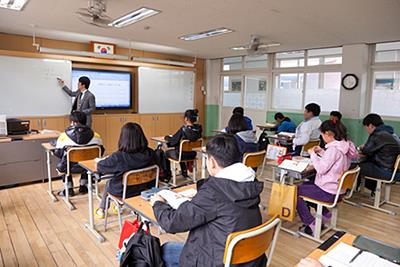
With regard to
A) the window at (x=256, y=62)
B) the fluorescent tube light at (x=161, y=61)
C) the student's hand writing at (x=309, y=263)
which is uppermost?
the window at (x=256, y=62)

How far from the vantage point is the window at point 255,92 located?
8125 millimetres

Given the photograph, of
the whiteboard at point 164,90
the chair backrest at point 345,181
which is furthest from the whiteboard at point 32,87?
the chair backrest at point 345,181

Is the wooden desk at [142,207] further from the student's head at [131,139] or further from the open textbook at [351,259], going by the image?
the open textbook at [351,259]

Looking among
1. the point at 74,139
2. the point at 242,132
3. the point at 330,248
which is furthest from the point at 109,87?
the point at 330,248

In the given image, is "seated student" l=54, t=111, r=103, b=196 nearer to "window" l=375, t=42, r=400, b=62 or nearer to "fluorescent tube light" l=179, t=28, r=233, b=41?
"fluorescent tube light" l=179, t=28, r=233, b=41

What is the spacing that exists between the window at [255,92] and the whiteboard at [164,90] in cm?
164

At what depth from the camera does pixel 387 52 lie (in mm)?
A: 5980

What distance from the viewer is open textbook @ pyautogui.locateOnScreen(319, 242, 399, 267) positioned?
1215 mm

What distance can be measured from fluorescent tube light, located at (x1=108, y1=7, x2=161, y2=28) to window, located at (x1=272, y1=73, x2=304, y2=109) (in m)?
4.57

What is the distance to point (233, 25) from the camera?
4.62 m

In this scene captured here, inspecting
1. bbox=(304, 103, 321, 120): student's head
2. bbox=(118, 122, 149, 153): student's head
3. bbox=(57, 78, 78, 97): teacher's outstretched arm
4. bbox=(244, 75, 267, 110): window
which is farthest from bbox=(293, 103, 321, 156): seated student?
bbox=(57, 78, 78, 97): teacher's outstretched arm

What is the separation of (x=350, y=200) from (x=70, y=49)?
20.5ft

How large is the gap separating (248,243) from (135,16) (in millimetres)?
3748

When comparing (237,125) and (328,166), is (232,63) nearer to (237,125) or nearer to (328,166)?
(237,125)
